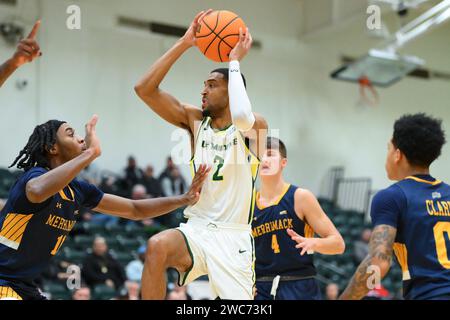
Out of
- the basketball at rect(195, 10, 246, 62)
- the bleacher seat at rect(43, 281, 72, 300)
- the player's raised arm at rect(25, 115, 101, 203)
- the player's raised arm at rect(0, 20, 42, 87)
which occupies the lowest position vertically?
the bleacher seat at rect(43, 281, 72, 300)

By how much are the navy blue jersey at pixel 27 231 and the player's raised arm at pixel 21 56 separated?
900 millimetres

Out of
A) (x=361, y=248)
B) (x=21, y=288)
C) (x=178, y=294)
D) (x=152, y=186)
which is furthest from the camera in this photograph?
(x=361, y=248)

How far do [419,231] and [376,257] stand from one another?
29cm

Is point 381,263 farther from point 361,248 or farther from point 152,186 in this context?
point 361,248

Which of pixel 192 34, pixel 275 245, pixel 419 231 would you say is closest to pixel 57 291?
pixel 275 245

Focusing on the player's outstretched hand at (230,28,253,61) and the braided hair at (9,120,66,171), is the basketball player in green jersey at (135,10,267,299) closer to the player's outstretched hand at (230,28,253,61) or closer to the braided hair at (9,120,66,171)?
the player's outstretched hand at (230,28,253,61)

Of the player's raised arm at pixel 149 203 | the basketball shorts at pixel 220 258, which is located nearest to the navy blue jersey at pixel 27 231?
the player's raised arm at pixel 149 203

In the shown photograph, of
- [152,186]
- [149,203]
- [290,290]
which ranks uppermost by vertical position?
[152,186]

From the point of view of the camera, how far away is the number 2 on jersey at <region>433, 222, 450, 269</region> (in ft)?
11.5

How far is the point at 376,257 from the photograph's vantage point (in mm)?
3496

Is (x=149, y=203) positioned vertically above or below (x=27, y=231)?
above

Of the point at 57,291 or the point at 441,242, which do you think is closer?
the point at 441,242

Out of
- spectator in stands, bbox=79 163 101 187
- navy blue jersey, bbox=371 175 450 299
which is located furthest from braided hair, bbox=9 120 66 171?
spectator in stands, bbox=79 163 101 187

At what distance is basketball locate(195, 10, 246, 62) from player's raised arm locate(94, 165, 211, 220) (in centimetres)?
90
